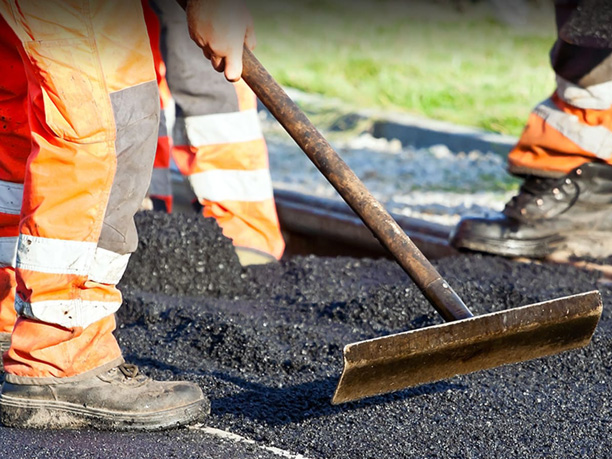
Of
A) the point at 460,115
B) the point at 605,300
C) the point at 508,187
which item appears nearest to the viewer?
the point at 605,300

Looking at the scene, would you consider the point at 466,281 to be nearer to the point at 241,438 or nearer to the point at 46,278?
the point at 241,438

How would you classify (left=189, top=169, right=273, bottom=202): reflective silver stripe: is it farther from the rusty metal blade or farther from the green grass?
the green grass

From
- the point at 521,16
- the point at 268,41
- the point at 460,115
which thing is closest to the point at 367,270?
the point at 460,115

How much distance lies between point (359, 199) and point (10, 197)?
0.95 metres

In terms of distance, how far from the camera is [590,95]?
153 inches

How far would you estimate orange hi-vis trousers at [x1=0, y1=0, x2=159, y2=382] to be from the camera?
2268mm

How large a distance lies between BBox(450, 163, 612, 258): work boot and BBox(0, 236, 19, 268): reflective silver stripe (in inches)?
76.0

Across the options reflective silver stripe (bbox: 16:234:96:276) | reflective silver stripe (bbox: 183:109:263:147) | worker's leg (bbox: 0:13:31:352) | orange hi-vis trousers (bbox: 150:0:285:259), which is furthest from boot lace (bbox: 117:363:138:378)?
reflective silver stripe (bbox: 183:109:263:147)

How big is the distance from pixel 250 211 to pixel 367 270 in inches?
22.6

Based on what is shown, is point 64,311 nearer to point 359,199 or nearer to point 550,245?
point 359,199

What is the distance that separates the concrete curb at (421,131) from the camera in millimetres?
6164

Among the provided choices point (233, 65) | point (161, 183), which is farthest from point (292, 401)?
point (161, 183)

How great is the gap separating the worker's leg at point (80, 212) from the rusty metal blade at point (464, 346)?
1.59ft

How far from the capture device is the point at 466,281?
11.5 ft
